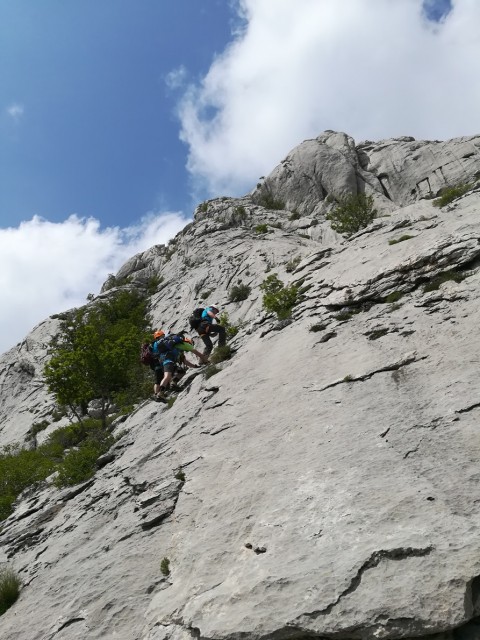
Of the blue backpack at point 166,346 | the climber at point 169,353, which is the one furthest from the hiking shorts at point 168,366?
the blue backpack at point 166,346

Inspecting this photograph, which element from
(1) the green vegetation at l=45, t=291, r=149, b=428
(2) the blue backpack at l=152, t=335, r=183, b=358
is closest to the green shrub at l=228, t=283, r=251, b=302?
(1) the green vegetation at l=45, t=291, r=149, b=428

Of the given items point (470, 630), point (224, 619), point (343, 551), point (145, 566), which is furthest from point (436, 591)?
point (145, 566)

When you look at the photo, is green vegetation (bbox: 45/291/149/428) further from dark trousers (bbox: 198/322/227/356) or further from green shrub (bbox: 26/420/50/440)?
dark trousers (bbox: 198/322/227/356)

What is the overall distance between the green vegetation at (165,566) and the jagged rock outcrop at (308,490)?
13cm

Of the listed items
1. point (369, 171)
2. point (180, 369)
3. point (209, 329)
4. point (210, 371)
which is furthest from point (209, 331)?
point (369, 171)

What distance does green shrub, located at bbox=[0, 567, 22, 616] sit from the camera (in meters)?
9.78

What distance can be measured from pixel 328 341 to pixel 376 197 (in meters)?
45.2

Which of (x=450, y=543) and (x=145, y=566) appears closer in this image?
(x=450, y=543)

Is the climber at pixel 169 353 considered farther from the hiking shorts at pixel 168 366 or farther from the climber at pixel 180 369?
the climber at pixel 180 369

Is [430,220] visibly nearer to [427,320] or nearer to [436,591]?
[427,320]

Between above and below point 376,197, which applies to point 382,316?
below

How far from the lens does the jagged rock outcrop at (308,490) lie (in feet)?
17.8

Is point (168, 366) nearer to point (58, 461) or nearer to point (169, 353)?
point (169, 353)

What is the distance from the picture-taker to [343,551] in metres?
5.89
